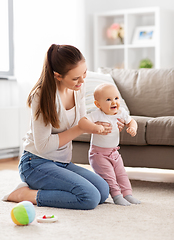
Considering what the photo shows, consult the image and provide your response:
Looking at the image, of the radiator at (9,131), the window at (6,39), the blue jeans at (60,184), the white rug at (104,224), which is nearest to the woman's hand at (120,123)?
the blue jeans at (60,184)

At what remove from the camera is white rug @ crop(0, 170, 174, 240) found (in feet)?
4.38

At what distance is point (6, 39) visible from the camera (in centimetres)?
380

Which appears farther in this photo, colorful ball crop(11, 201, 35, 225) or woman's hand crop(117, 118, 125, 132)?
woman's hand crop(117, 118, 125, 132)

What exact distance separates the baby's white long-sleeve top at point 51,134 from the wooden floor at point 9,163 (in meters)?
1.36

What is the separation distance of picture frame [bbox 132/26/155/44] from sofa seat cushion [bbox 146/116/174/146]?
2.24 metres

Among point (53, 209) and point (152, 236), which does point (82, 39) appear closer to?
point (53, 209)

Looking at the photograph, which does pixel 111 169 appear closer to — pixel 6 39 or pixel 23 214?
pixel 23 214

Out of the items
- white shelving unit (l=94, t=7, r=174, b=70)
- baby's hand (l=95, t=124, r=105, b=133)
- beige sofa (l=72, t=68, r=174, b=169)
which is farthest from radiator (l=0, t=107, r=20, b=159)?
baby's hand (l=95, t=124, r=105, b=133)

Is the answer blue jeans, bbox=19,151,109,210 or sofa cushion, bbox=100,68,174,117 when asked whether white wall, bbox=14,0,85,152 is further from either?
blue jeans, bbox=19,151,109,210

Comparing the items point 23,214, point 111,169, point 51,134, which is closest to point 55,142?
point 51,134

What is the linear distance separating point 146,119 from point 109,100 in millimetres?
582

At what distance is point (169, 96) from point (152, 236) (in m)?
1.57

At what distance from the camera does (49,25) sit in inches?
148

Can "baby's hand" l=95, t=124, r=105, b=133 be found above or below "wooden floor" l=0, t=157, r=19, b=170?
above
